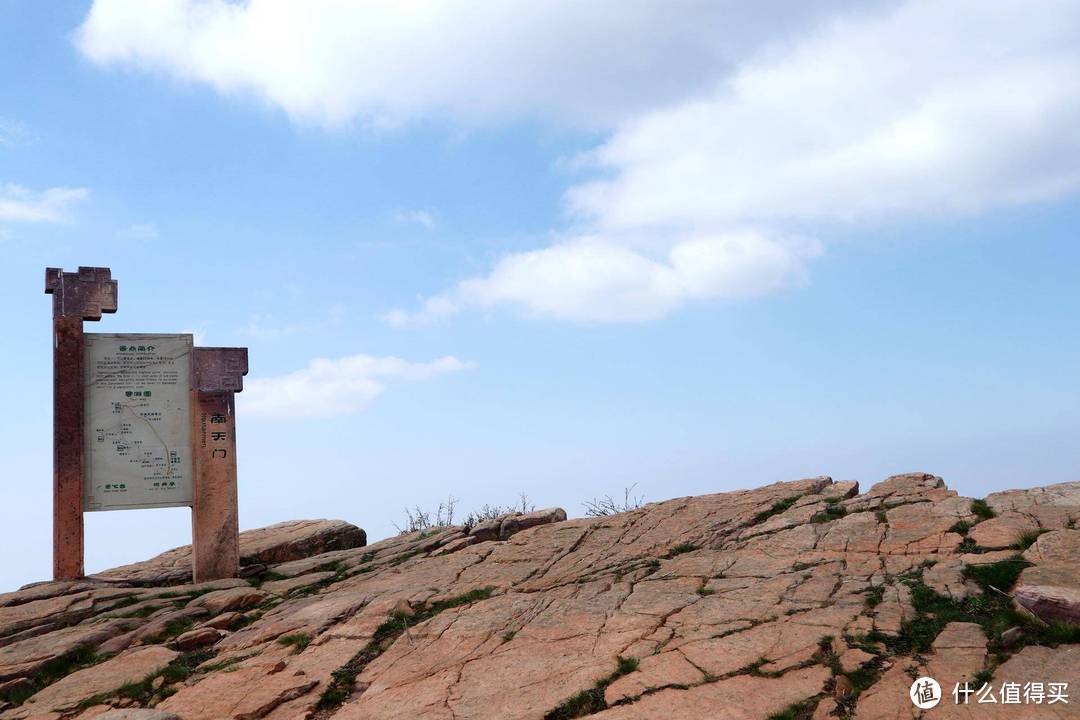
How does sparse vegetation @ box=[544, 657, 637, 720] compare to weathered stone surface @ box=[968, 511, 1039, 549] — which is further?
weathered stone surface @ box=[968, 511, 1039, 549]

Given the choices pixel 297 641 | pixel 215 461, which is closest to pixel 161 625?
pixel 297 641

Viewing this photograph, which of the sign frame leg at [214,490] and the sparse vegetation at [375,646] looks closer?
the sparse vegetation at [375,646]

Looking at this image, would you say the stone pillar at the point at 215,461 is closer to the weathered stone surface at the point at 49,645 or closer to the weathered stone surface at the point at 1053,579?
the weathered stone surface at the point at 49,645

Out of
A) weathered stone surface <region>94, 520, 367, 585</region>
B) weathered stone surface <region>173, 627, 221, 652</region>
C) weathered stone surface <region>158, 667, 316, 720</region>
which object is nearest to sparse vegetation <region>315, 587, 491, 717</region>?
weathered stone surface <region>158, 667, 316, 720</region>

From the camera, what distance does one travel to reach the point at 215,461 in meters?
13.7

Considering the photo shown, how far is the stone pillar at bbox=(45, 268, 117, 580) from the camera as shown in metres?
13.1

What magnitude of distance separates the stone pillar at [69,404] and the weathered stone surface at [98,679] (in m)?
3.91

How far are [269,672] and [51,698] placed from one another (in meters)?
2.66

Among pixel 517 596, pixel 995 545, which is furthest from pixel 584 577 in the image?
pixel 995 545

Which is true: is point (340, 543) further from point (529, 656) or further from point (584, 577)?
point (529, 656)

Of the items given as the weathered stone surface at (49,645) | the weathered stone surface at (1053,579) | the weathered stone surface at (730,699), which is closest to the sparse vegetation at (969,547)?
the weathered stone surface at (1053,579)

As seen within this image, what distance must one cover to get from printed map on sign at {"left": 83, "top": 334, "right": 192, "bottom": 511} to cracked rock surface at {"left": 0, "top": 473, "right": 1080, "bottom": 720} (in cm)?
154

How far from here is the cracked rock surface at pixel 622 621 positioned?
700cm

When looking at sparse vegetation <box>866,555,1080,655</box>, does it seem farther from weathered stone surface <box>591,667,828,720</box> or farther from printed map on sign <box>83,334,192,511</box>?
printed map on sign <box>83,334,192,511</box>
